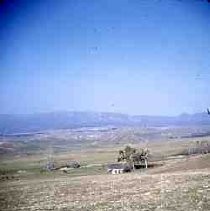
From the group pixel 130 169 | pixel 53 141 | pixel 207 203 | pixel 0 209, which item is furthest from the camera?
pixel 53 141

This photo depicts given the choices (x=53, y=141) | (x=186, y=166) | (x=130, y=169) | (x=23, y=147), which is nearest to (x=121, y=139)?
(x=53, y=141)

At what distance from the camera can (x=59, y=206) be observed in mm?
17266

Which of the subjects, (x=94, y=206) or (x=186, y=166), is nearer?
(x=94, y=206)

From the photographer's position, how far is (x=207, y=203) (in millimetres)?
14164

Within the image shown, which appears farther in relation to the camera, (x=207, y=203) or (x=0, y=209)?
(x=0, y=209)

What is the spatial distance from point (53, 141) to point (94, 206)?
169223mm

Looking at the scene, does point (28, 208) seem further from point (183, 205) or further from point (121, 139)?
point (121, 139)

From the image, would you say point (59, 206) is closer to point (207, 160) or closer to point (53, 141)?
point (207, 160)

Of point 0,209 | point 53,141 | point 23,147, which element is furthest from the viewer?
point 53,141

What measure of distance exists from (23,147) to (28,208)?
129602 millimetres

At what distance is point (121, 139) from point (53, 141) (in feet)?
103

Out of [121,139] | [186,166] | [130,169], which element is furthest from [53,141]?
[186,166]

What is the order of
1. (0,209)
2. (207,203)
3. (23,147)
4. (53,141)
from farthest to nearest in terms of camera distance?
(53,141) < (23,147) < (0,209) < (207,203)

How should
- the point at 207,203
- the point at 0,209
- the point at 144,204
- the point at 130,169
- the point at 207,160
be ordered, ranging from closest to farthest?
the point at 207,203, the point at 144,204, the point at 0,209, the point at 207,160, the point at 130,169
